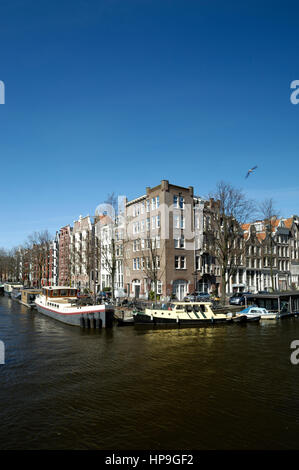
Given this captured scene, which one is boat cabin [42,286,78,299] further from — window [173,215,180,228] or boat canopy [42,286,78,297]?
window [173,215,180,228]

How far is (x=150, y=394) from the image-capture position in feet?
52.4

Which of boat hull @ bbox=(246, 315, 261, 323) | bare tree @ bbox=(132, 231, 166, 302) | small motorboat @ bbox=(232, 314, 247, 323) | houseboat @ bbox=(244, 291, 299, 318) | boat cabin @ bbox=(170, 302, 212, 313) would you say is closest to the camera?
boat cabin @ bbox=(170, 302, 212, 313)

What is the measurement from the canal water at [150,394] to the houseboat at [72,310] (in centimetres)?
636

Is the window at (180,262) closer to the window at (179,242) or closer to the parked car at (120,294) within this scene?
the window at (179,242)

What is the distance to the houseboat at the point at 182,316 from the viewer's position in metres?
35.9

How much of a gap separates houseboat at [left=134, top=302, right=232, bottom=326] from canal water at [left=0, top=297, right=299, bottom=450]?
6783 millimetres

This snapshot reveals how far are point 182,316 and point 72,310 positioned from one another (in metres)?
12.6

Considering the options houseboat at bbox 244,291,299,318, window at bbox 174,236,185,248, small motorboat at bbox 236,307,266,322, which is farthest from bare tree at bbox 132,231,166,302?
small motorboat at bbox 236,307,266,322

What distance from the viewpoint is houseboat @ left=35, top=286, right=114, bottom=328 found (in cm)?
3534

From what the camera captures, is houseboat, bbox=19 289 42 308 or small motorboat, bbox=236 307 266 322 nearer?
small motorboat, bbox=236 307 266 322

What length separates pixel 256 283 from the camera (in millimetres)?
69438

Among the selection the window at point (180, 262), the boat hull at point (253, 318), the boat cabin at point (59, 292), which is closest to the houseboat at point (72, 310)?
the boat cabin at point (59, 292)

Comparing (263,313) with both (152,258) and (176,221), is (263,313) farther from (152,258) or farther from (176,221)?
(176,221)

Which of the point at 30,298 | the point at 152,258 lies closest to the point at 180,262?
the point at 152,258
